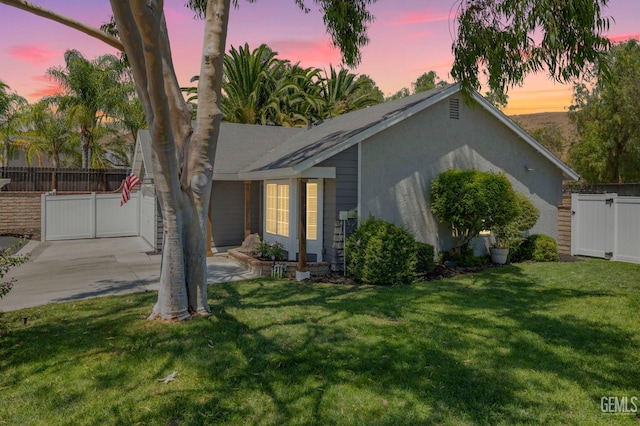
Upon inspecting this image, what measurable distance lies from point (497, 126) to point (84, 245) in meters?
15.5

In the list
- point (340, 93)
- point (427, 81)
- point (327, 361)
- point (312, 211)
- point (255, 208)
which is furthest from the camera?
point (427, 81)

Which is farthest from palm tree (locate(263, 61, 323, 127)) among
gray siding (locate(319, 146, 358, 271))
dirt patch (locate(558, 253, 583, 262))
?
dirt patch (locate(558, 253, 583, 262))

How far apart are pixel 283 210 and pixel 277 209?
0.48m

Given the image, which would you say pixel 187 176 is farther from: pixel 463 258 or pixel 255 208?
pixel 255 208

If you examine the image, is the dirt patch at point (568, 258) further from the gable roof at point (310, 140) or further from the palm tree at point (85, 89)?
the palm tree at point (85, 89)

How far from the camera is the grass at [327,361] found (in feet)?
13.8

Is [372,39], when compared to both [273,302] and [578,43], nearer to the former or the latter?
[578,43]

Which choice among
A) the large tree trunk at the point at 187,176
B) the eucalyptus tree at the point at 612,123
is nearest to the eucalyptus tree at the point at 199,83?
the large tree trunk at the point at 187,176

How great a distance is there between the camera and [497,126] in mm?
13555

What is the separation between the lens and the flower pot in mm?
12883

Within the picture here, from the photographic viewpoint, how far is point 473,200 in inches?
449

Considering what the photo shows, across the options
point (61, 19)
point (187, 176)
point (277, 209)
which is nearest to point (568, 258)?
point (277, 209)

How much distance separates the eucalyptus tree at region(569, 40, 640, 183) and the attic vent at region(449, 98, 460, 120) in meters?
17.8

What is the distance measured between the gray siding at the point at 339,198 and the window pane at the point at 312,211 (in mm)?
458
